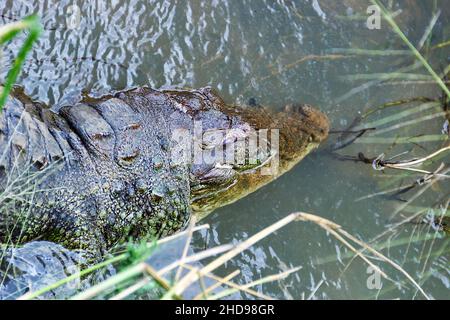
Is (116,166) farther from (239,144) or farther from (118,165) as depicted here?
(239,144)

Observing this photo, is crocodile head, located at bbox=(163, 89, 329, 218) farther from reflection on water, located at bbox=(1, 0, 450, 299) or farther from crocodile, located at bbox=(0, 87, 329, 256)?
reflection on water, located at bbox=(1, 0, 450, 299)

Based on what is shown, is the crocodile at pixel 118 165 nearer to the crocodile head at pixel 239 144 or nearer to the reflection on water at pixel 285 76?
the crocodile head at pixel 239 144

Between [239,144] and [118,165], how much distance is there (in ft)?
2.60

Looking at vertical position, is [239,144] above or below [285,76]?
below

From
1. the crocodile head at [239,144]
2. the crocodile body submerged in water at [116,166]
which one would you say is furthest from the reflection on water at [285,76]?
the crocodile body submerged in water at [116,166]

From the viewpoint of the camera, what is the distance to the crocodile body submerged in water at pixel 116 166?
296 centimetres

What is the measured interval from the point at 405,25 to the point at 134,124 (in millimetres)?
2441

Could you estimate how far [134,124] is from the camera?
326 centimetres

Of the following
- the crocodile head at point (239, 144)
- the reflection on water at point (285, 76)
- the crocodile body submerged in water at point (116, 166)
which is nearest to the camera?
the crocodile body submerged in water at point (116, 166)

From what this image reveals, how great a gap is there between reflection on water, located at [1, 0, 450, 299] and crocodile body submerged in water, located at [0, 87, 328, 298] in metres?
0.23

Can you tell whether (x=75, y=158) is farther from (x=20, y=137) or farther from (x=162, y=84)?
(x=162, y=84)

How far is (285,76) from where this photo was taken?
13.3 feet

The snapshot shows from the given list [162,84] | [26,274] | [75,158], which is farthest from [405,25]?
[26,274]

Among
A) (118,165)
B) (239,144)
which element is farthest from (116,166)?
(239,144)
